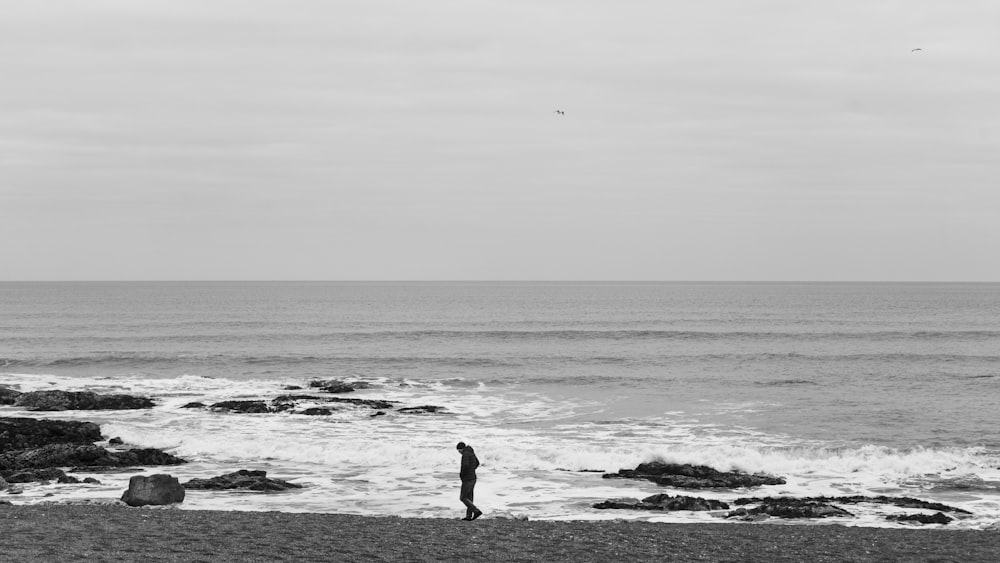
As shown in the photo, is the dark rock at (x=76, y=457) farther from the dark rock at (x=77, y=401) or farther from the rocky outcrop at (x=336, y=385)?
the rocky outcrop at (x=336, y=385)

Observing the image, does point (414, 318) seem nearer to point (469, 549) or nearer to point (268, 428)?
point (268, 428)

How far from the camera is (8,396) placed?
152ft

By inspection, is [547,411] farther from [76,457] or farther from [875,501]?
[76,457]

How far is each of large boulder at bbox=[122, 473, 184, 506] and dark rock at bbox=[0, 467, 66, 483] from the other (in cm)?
505

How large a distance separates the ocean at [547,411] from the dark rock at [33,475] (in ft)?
4.13

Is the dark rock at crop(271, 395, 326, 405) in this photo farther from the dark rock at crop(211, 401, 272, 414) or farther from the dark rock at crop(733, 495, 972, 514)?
the dark rock at crop(733, 495, 972, 514)

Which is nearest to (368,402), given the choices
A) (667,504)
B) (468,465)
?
(667,504)

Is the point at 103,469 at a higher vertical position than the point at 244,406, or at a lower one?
higher

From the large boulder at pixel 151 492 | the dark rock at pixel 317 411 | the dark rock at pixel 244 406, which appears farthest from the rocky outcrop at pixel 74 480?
the dark rock at pixel 317 411

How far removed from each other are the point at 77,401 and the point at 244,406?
7.85 meters

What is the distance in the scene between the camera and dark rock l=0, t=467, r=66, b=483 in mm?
27372

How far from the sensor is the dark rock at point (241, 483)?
1043 inches

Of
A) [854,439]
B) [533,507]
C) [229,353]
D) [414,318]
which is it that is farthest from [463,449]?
Answer: [414,318]

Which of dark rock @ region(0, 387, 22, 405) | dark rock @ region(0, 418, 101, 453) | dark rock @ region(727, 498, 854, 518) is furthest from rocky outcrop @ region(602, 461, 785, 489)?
dark rock @ region(0, 387, 22, 405)
